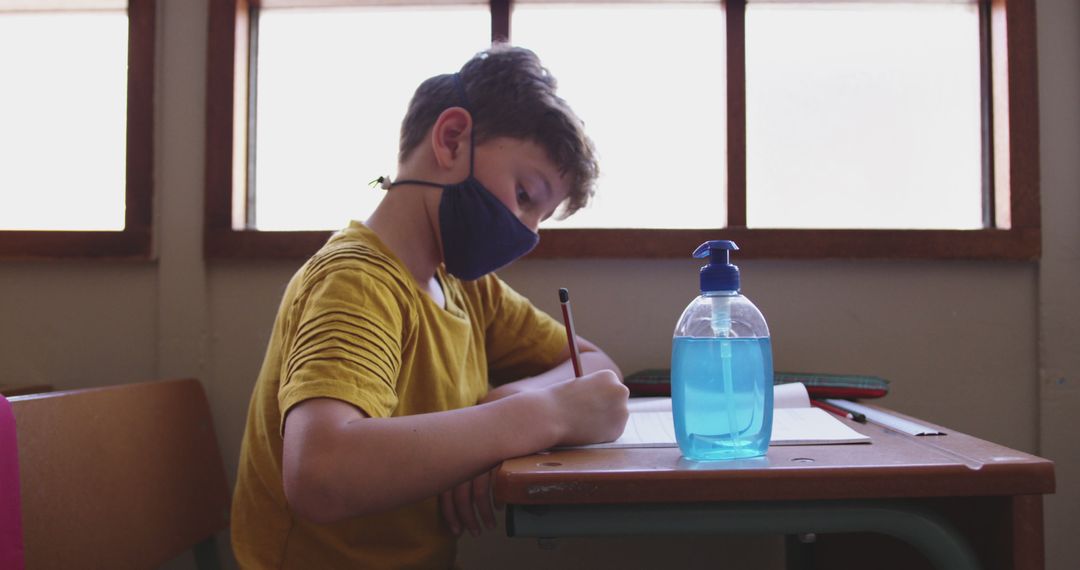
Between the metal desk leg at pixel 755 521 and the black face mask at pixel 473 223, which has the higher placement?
the black face mask at pixel 473 223

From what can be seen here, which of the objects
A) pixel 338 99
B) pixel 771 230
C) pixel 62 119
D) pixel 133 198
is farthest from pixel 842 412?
pixel 62 119

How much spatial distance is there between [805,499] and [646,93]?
52.4 inches

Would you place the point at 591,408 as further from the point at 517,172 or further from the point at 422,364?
the point at 517,172

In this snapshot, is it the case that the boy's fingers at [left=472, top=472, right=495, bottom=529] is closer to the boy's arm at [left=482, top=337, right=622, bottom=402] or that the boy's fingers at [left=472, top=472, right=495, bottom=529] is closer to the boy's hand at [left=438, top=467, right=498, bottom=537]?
the boy's hand at [left=438, top=467, right=498, bottom=537]

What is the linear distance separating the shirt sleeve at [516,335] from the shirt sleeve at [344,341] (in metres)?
0.46

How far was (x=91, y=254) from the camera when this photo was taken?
5.52ft

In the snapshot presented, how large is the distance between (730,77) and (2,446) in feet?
5.21

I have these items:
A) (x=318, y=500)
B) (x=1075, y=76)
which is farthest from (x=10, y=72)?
(x=1075, y=76)

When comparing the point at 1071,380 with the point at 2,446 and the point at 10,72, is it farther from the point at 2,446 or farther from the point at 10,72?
the point at 10,72

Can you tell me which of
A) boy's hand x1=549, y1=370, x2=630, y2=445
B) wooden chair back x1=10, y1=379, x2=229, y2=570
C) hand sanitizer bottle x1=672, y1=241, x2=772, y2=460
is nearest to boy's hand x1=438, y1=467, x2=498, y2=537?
boy's hand x1=549, y1=370, x2=630, y2=445

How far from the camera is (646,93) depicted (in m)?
1.83

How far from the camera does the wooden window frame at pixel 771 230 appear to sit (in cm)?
165

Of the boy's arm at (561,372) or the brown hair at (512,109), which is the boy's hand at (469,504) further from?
the brown hair at (512,109)

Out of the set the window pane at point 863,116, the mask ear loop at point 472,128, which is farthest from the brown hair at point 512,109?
the window pane at point 863,116
